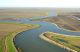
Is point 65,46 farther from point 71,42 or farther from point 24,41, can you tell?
point 24,41

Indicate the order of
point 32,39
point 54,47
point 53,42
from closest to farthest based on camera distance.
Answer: point 54,47
point 53,42
point 32,39

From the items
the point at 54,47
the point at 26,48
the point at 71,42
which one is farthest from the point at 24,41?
the point at 71,42

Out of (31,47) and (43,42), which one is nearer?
(31,47)

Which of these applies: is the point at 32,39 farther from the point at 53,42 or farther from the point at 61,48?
the point at 61,48

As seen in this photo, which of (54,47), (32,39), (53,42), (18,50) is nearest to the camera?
(18,50)

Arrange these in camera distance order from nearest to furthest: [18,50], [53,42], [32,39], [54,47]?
[18,50] < [54,47] < [53,42] < [32,39]

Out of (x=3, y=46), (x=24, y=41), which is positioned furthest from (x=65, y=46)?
(x=3, y=46)

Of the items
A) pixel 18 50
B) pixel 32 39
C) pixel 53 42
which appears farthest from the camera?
pixel 32 39

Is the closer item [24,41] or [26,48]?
[26,48]
